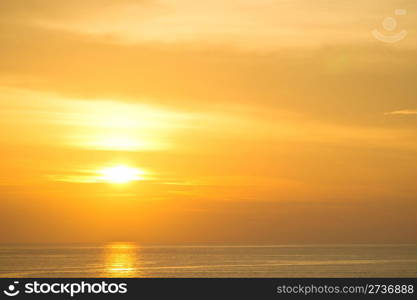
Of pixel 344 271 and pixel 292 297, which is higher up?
pixel 344 271

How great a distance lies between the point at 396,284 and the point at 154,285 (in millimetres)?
12234

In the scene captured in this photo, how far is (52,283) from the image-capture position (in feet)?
94.6

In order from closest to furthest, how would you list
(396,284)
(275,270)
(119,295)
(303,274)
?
1. (119,295)
2. (396,284)
3. (303,274)
4. (275,270)

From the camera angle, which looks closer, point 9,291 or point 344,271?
point 9,291

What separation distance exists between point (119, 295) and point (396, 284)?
1359 cm

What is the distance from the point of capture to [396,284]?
3164cm

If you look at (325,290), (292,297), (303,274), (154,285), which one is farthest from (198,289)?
(303,274)

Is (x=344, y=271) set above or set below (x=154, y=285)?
above

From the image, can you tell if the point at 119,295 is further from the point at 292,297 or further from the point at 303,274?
the point at 303,274

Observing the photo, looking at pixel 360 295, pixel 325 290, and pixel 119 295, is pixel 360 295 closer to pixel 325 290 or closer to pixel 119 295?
pixel 325 290

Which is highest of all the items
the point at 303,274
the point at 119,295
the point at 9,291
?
the point at 303,274

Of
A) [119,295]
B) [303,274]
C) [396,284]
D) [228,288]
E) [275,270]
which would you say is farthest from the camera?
[275,270]

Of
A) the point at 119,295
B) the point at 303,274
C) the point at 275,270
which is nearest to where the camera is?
the point at 119,295

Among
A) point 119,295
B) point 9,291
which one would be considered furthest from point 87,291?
point 9,291
